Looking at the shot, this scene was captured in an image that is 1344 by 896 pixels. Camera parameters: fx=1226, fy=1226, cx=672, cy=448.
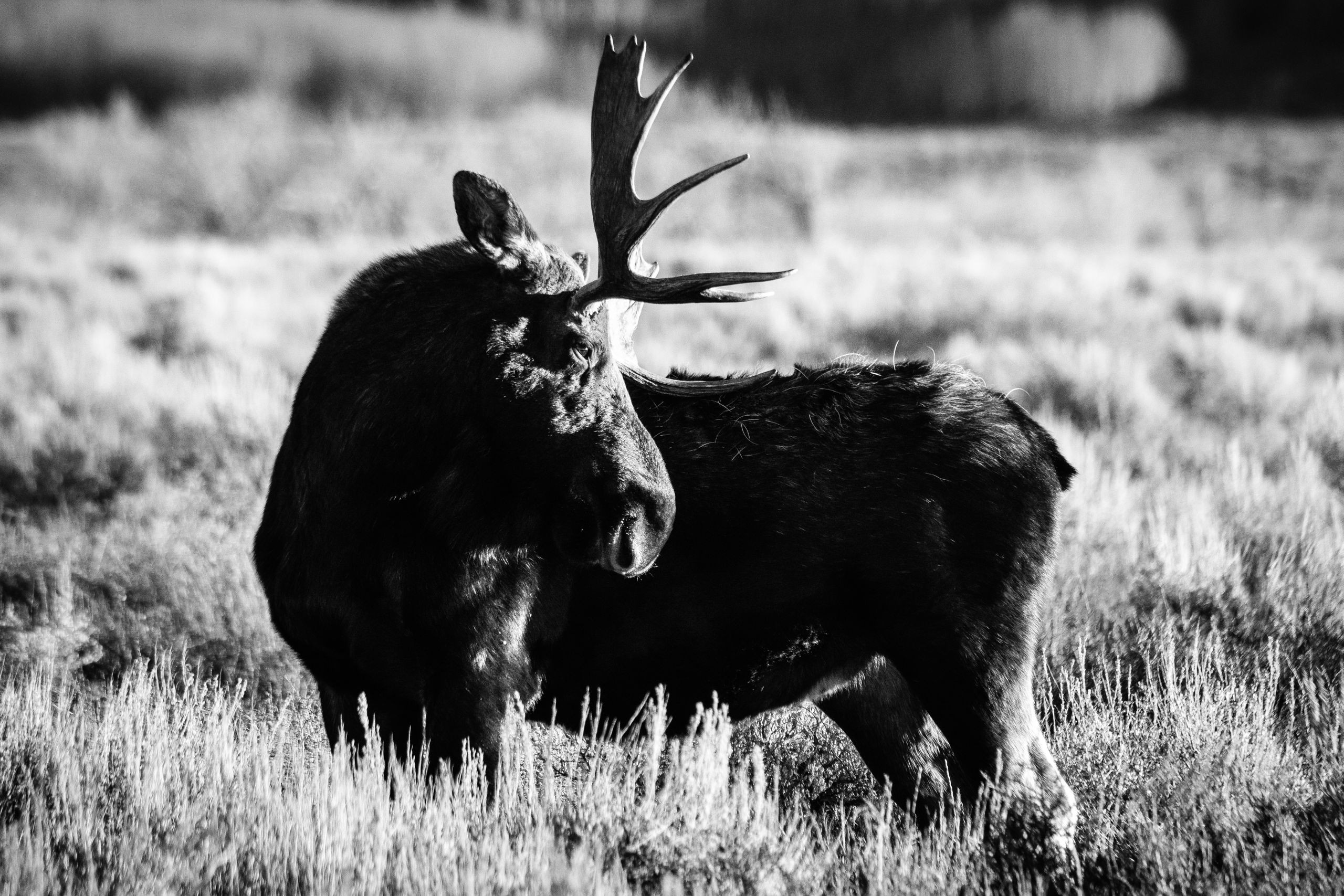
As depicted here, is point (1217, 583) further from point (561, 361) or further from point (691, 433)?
point (561, 361)

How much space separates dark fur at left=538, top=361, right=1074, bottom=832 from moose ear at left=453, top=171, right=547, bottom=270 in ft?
2.38

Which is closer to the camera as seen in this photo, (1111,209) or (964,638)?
(964,638)

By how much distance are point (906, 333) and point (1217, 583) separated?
9.60m

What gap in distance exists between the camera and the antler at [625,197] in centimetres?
373

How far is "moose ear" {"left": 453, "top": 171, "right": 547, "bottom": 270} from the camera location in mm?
3781

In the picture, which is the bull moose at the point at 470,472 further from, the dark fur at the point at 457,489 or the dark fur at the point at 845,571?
the dark fur at the point at 845,571

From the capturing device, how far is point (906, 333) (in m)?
15.3

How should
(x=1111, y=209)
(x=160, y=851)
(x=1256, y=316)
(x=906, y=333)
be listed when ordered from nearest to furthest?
1. (x=160, y=851)
2. (x=906, y=333)
3. (x=1256, y=316)
4. (x=1111, y=209)

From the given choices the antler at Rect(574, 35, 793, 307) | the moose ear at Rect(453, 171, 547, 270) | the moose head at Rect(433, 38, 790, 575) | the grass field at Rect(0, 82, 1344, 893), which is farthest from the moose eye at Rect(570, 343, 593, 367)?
the grass field at Rect(0, 82, 1344, 893)

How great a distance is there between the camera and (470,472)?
12.5 ft

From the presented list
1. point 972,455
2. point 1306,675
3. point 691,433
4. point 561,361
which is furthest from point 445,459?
point 1306,675

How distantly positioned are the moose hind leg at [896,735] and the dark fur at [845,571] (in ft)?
1.10

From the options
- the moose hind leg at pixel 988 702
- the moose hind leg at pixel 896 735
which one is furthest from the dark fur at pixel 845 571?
the moose hind leg at pixel 896 735

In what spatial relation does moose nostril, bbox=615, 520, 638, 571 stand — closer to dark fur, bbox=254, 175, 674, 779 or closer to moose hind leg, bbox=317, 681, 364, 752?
dark fur, bbox=254, 175, 674, 779
